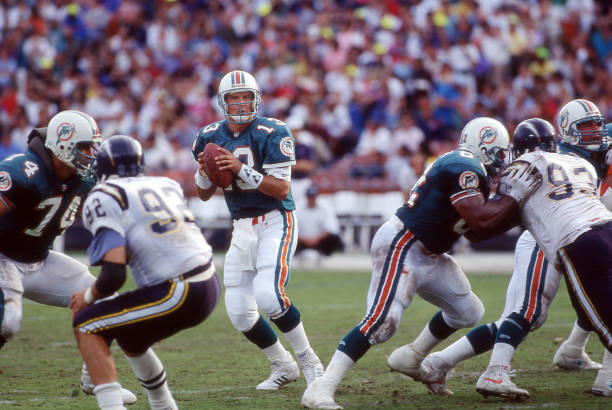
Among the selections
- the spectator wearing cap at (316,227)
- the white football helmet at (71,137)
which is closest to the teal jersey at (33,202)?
the white football helmet at (71,137)

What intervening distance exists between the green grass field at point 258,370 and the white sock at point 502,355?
0.74 feet

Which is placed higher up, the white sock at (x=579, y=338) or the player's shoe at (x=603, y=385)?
the white sock at (x=579, y=338)

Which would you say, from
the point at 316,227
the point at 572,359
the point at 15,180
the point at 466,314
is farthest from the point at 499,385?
the point at 316,227

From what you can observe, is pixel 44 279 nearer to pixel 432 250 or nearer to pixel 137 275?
pixel 137 275

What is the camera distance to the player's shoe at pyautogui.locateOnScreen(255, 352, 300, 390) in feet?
18.6

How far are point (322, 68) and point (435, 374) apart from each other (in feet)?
39.2

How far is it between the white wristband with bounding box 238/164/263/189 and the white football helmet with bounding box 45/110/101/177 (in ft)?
3.02

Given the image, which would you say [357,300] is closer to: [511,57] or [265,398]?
[265,398]

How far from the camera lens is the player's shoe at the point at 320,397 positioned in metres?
4.88

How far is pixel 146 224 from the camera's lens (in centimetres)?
437

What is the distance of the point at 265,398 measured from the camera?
5332 mm

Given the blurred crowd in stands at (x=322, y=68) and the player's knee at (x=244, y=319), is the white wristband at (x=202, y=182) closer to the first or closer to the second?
the player's knee at (x=244, y=319)

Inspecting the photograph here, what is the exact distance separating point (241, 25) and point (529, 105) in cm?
654

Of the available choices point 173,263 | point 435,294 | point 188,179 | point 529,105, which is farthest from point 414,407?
point 529,105
